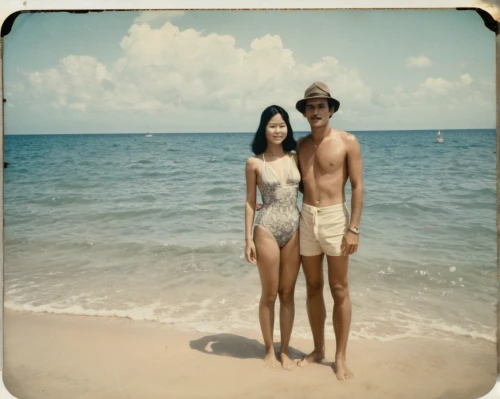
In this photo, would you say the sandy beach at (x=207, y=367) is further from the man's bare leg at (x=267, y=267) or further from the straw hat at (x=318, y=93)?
the straw hat at (x=318, y=93)

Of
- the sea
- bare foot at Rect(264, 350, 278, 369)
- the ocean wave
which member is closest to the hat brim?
the sea

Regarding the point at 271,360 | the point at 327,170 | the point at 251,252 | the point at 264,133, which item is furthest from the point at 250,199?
the point at 271,360

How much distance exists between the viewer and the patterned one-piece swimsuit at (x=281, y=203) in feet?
11.0

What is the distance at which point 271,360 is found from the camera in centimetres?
355

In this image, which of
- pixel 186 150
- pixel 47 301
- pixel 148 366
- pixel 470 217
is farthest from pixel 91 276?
pixel 186 150

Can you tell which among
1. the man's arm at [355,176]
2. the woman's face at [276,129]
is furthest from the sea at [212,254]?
the woman's face at [276,129]

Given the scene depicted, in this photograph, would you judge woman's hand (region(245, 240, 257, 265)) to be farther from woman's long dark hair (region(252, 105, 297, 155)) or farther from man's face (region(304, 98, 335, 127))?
man's face (region(304, 98, 335, 127))

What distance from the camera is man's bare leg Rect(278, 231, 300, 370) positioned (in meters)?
3.41

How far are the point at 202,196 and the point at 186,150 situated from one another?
10941 millimetres

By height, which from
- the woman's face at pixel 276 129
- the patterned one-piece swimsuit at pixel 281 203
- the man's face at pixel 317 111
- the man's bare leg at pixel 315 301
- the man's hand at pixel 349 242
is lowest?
the man's bare leg at pixel 315 301

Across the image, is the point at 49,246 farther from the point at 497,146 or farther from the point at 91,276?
the point at 497,146

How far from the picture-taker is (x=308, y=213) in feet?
11.1

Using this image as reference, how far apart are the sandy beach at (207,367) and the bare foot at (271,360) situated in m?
0.05

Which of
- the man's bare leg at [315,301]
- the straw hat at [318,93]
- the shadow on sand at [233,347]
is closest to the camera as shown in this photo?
the straw hat at [318,93]
